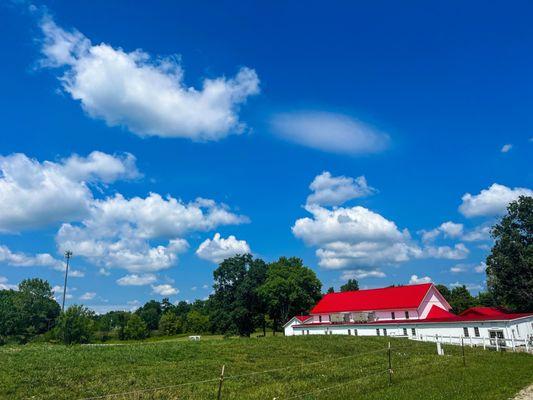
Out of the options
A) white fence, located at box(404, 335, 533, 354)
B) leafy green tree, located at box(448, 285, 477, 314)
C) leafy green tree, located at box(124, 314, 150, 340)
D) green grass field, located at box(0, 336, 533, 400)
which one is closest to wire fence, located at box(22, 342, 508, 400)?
green grass field, located at box(0, 336, 533, 400)

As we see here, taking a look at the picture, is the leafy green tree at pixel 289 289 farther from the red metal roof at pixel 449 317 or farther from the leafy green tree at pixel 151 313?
the leafy green tree at pixel 151 313

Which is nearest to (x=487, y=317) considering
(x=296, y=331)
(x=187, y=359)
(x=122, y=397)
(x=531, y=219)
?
(x=531, y=219)

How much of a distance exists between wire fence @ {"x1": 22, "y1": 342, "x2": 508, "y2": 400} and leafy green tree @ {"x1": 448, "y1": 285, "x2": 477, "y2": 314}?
79.0 meters

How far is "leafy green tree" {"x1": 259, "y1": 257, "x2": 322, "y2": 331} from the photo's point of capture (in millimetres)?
77312

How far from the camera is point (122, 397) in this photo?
15.4m

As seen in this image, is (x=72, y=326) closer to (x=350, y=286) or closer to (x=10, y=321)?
(x=10, y=321)

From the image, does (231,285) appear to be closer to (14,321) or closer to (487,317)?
(487,317)

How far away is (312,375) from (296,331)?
178 feet

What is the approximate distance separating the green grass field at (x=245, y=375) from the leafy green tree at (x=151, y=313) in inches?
5312

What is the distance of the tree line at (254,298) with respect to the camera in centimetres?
6078

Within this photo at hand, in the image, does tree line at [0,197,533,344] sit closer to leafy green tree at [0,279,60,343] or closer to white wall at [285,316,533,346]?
leafy green tree at [0,279,60,343]

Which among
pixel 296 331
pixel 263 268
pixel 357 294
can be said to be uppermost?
pixel 263 268

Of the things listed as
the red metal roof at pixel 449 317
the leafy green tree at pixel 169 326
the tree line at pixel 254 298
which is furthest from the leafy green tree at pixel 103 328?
the red metal roof at pixel 449 317

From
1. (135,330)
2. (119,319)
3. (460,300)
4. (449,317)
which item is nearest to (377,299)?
(449,317)
